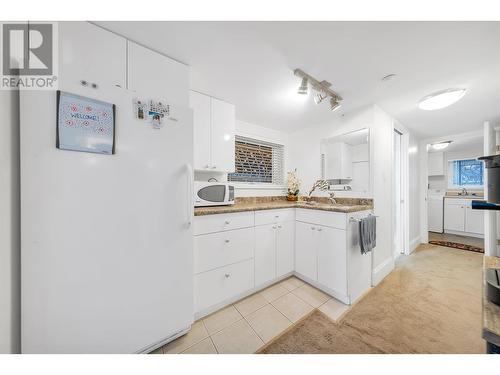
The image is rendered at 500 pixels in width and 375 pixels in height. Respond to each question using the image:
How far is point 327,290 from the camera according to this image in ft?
6.02

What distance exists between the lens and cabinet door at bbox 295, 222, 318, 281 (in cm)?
196

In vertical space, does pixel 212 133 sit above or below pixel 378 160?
above

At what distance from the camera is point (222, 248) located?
5.25 ft

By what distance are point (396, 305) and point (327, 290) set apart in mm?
623

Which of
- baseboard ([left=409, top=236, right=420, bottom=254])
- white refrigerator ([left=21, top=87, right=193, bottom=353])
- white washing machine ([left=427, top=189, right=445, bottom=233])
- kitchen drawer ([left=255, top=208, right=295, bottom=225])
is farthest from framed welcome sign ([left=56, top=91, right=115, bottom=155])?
white washing machine ([left=427, top=189, right=445, bottom=233])

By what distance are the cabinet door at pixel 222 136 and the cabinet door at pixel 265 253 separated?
83cm

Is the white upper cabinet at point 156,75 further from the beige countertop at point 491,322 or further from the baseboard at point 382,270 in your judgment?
the baseboard at point 382,270

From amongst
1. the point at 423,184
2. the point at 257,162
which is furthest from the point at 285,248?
the point at 423,184

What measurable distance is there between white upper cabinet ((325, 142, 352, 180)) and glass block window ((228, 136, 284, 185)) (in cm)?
79

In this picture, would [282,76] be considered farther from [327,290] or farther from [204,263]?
[327,290]

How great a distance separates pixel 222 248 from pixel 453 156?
6.20 meters

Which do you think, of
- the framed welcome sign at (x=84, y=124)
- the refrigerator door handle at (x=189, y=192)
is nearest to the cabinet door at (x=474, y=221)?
the refrigerator door handle at (x=189, y=192)

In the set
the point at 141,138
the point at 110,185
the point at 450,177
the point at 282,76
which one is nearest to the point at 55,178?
the point at 110,185

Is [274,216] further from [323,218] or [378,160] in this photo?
[378,160]
